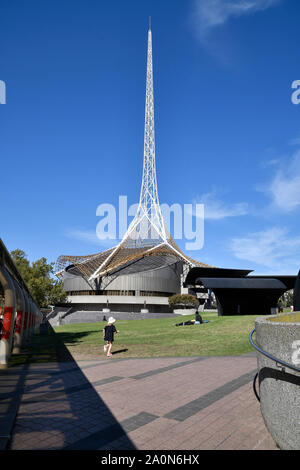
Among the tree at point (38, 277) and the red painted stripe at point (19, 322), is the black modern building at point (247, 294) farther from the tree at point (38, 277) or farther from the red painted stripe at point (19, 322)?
the tree at point (38, 277)

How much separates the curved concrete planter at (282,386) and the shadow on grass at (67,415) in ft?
6.34

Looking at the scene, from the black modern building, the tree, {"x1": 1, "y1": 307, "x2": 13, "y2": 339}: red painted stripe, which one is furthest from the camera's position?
the tree

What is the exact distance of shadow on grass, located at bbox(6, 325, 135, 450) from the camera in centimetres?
432

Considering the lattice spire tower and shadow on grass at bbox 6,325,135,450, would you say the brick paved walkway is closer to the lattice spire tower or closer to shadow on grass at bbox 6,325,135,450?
shadow on grass at bbox 6,325,135,450

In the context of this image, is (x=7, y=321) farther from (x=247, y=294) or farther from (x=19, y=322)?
(x=247, y=294)

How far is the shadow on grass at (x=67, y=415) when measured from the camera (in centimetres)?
432

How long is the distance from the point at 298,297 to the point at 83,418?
648 centimetres

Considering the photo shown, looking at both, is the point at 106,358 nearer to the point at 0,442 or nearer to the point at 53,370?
the point at 53,370

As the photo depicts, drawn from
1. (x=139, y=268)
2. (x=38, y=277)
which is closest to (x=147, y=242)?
(x=139, y=268)

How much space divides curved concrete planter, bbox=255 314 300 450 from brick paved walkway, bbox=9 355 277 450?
37cm

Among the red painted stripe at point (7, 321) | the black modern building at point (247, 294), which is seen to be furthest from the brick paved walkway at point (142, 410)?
the black modern building at point (247, 294)

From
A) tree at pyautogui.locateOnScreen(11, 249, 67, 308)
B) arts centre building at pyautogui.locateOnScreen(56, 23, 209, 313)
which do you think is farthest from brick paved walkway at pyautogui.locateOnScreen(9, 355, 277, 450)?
arts centre building at pyautogui.locateOnScreen(56, 23, 209, 313)

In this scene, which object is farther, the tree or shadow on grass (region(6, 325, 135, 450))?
the tree

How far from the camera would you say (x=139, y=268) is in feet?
282
